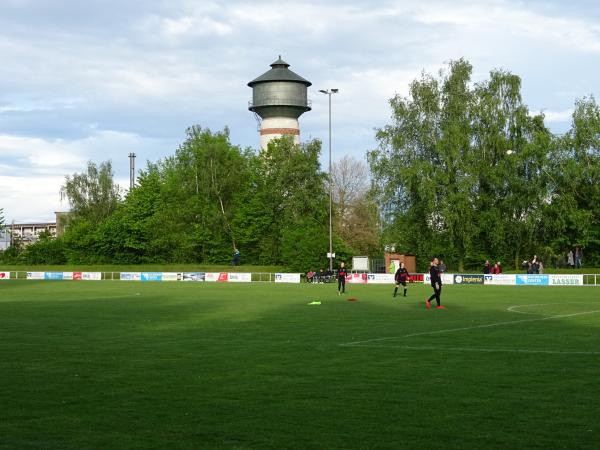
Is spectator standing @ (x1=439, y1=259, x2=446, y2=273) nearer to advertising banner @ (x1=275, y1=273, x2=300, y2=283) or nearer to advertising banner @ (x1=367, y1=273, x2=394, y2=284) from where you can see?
advertising banner @ (x1=367, y1=273, x2=394, y2=284)

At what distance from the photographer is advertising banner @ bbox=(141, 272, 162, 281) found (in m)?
77.6

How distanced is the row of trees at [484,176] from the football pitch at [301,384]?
47.1m

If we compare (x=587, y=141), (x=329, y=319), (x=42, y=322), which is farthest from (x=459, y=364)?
(x=587, y=141)

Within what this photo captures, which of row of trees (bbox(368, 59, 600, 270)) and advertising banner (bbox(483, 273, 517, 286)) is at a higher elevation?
row of trees (bbox(368, 59, 600, 270))

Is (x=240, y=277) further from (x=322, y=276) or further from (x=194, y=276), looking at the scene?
(x=322, y=276)

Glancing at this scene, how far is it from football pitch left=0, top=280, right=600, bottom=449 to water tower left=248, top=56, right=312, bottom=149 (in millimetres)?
66320

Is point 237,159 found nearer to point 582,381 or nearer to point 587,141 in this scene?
point 587,141

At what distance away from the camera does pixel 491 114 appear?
72562 millimetres

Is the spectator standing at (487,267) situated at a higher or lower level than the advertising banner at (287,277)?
higher

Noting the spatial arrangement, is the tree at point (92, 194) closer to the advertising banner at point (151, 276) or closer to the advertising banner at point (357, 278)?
the advertising banner at point (151, 276)

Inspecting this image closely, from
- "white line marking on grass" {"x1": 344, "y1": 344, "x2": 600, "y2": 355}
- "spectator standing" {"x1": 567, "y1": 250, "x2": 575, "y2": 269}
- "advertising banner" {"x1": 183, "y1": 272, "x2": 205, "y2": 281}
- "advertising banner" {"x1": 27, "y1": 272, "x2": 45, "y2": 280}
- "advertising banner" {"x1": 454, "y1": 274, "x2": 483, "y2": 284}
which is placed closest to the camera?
"white line marking on grass" {"x1": 344, "y1": 344, "x2": 600, "y2": 355}

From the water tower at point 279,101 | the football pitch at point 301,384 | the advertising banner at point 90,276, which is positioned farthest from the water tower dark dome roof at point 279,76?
the football pitch at point 301,384

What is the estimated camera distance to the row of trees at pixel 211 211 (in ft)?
286

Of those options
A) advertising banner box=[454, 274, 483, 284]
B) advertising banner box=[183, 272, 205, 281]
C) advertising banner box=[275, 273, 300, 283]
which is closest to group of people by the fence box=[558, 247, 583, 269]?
advertising banner box=[454, 274, 483, 284]
